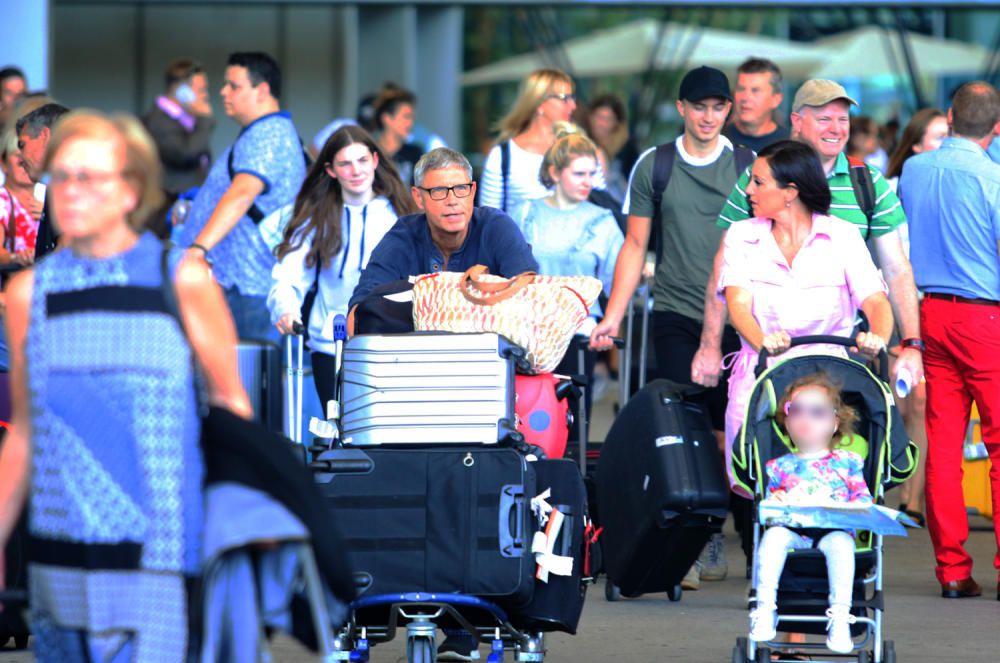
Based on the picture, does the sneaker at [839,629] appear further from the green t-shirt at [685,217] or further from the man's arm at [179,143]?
the man's arm at [179,143]

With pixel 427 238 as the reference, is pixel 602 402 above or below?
below

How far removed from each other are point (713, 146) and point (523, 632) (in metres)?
3.31

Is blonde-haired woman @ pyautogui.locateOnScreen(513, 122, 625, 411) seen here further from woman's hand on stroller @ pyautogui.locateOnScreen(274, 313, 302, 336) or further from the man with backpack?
woman's hand on stroller @ pyautogui.locateOnScreen(274, 313, 302, 336)

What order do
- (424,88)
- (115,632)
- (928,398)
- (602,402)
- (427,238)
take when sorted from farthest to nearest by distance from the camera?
1. (424,88)
2. (602,402)
3. (928,398)
4. (427,238)
5. (115,632)

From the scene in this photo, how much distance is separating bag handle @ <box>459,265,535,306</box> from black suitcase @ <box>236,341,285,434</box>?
3.35 m

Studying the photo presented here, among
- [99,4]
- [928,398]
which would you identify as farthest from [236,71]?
[99,4]

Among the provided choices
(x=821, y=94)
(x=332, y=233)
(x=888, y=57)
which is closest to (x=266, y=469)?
(x=332, y=233)

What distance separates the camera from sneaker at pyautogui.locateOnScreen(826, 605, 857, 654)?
591cm

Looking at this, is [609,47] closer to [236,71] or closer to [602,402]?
[602,402]

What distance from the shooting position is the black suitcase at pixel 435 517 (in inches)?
225

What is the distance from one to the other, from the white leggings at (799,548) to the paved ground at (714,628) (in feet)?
2.38

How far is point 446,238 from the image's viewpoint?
6.92 m

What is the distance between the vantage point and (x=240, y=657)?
389 centimetres

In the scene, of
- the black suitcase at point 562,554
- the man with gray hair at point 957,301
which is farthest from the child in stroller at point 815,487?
the man with gray hair at point 957,301
